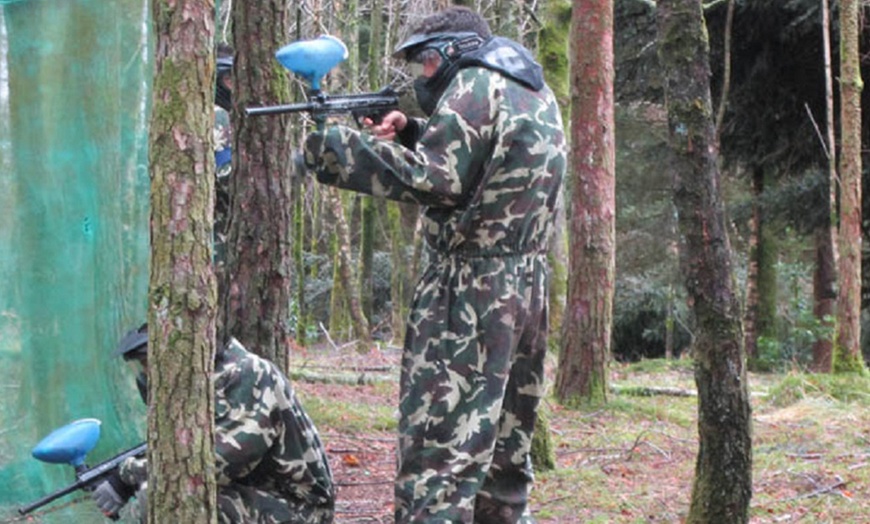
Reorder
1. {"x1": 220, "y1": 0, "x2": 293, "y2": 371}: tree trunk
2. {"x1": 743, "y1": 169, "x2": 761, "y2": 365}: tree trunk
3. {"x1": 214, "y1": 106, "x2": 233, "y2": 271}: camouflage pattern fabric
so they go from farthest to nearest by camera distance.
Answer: {"x1": 743, "y1": 169, "x2": 761, "y2": 365}: tree trunk
{"x1": 214, "y1": 106, "x2": 233, "y2": 271}: camouflage pattern fabric
{"x1": 220, "y1": 0, "x2": 293, "y2": 371}: tree trunk

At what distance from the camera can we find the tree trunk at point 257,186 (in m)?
4.95

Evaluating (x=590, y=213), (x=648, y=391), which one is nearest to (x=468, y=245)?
(x=590, y=213)

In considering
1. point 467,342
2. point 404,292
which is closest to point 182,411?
point 467,342

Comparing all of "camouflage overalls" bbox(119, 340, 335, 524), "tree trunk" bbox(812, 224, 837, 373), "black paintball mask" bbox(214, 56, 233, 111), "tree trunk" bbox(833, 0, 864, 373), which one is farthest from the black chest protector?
"tree trunk" bbox(812, 224, 837, 373)

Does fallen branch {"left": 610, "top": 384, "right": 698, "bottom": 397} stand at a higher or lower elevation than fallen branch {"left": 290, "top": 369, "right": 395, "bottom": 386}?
lower

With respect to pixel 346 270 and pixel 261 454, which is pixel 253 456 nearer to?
pixel 261 454

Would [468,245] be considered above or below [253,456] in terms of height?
above

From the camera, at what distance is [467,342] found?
4.11 meters

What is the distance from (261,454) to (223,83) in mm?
2300

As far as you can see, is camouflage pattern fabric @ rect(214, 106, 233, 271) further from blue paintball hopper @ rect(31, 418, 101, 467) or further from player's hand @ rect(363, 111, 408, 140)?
blue paintball hopper @ rect(31, 418, 101, 467)

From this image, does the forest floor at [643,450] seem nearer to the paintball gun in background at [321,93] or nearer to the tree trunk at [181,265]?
the paintball gun in background at [321,93]

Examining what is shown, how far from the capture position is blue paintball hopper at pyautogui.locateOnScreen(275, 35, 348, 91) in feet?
11.9

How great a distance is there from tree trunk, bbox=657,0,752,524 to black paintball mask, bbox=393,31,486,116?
757 mm

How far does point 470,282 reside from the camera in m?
4.13
